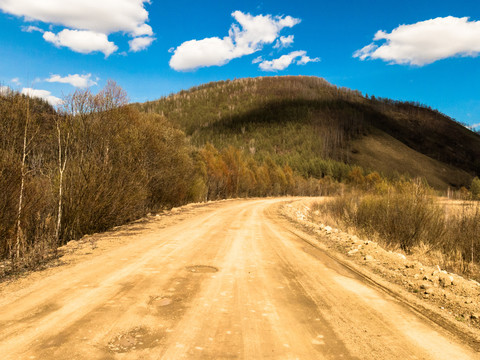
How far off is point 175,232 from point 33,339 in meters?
8.35

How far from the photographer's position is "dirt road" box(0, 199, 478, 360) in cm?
307

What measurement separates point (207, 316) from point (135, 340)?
0.99 meters

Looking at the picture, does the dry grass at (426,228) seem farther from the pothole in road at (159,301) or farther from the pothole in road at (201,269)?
the pothole in road at (159,301)

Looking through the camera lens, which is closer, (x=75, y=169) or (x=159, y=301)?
(x=159, y=301)

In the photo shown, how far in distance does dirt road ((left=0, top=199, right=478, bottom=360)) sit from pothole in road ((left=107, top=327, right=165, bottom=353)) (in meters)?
0.01

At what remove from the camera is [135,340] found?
318cm

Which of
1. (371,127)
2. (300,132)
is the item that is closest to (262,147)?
(300,132)

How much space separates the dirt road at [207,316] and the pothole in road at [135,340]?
0.01 m

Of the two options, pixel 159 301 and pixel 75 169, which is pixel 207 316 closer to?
pixel 159 301

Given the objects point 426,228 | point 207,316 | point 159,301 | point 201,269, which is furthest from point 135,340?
point 426,228

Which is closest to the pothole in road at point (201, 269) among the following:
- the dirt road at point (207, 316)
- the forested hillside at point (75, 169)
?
the dirt road at point (207, 316)

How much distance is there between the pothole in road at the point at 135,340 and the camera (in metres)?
3.03

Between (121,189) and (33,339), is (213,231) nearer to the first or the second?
(121,189)

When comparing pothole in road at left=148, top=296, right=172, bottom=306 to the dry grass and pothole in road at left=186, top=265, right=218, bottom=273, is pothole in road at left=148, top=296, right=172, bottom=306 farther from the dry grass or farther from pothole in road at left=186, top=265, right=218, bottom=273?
the dry grass
